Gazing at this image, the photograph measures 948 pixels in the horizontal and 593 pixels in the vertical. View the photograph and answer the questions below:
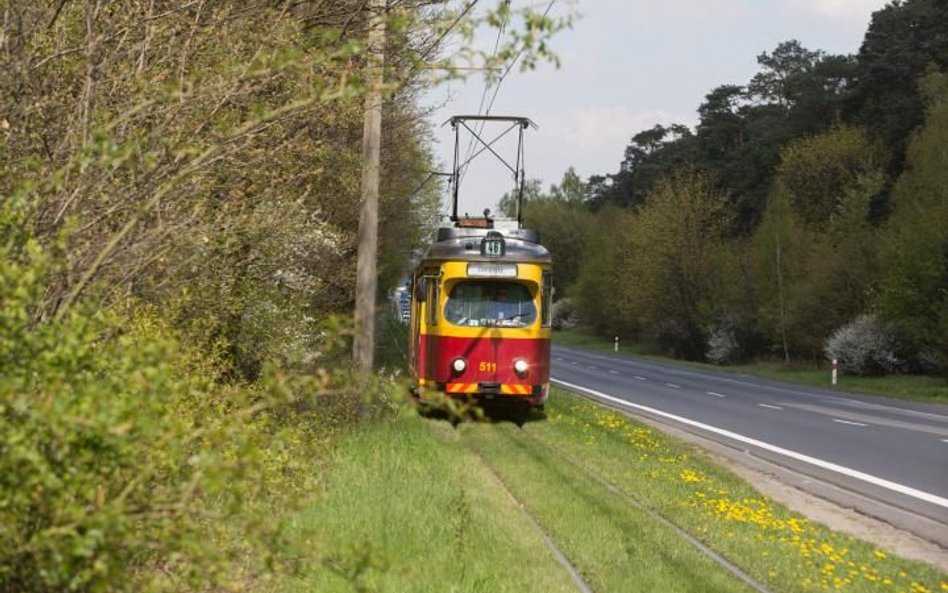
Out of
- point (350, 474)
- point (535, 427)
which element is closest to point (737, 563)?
point (350, 474)

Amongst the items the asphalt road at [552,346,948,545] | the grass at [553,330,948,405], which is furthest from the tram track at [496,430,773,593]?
the grass at [553,330,948,405]

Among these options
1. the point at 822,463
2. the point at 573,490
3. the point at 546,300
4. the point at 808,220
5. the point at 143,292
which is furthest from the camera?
the point at 808,220

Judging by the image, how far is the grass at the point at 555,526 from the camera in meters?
7.46

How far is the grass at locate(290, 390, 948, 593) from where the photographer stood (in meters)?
7.46

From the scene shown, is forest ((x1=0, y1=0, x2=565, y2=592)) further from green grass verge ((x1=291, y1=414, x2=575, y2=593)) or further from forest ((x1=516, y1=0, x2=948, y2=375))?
forest ((x1=516, y1=0, x2=948, y2=375))

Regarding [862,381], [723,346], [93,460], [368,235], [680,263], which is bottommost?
[862,381]

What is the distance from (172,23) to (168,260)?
172 cm

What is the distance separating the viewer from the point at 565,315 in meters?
94.2

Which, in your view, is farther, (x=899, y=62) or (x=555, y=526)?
(x=899, y=62)

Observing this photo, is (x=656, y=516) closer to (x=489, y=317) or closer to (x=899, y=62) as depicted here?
(x=489, y=317)

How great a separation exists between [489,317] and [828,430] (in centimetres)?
688

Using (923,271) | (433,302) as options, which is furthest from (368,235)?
(923,271)

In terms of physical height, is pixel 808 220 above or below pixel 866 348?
above

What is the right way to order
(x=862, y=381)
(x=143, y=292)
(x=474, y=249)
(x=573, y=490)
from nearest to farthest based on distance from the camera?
(x=143, y=292) → (x=573, y=490) → (x=474, y=249) → (x=862, y=381)
